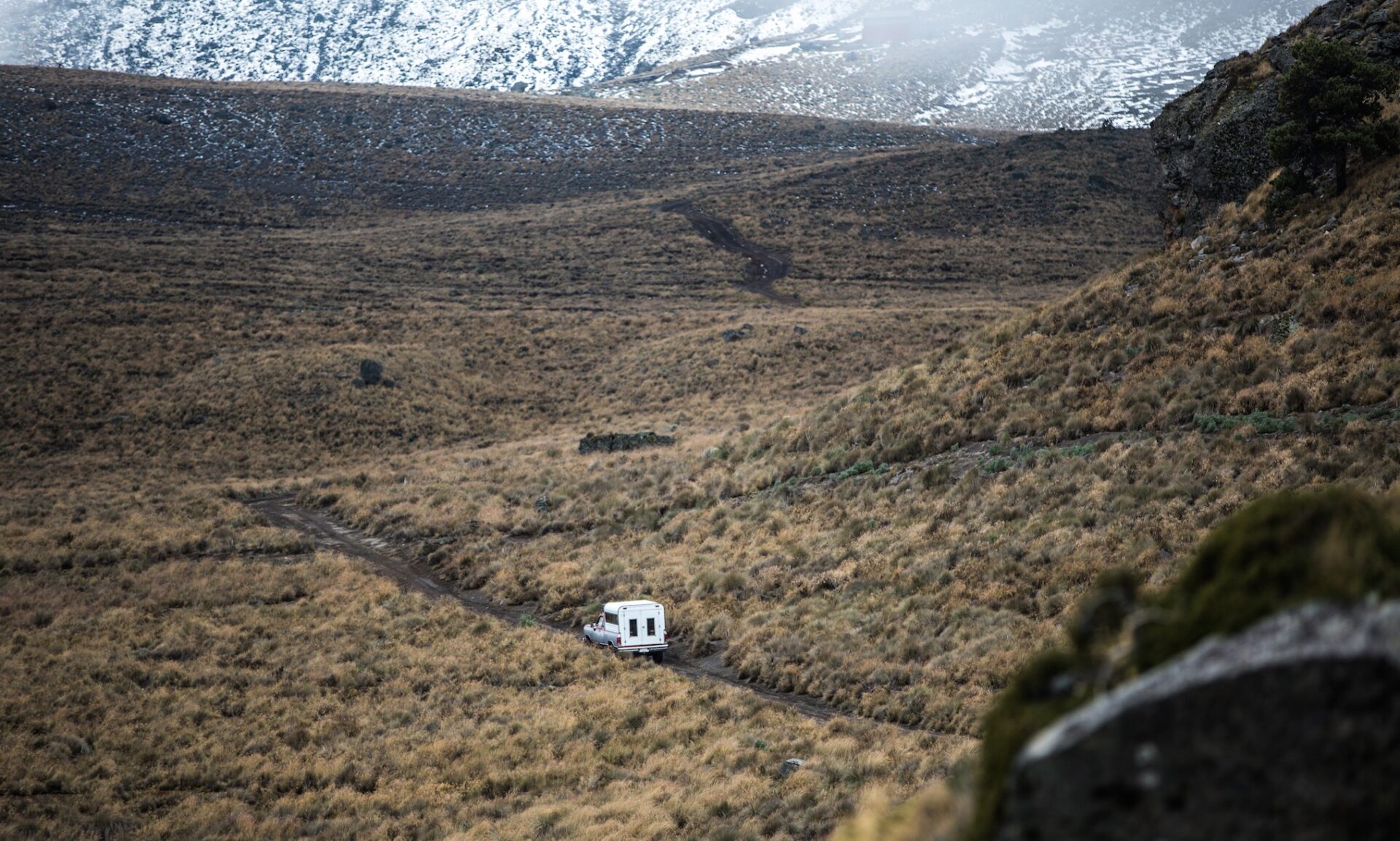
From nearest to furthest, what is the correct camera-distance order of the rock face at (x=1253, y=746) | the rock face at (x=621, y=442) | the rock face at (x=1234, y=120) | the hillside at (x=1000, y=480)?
the rock face at (x=1253, y=746) < the hillside at (x=1000, y=480) < the rock face at (x=1234, y=120) < the rock face at (x=621, y=442)

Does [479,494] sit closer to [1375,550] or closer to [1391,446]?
[1391,446]

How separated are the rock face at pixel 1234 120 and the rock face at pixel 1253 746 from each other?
85.0 ft

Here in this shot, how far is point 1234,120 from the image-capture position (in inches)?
1002

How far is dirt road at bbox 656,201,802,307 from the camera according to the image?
73125mm

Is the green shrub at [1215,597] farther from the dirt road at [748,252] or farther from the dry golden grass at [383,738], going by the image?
the dirt road at [748,252]

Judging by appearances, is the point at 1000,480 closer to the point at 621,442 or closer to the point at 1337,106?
the point at 1337,106

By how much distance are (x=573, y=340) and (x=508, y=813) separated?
5330 cm

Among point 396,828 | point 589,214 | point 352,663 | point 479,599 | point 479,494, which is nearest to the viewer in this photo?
point 396,828

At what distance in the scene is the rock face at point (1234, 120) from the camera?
79.9 feet

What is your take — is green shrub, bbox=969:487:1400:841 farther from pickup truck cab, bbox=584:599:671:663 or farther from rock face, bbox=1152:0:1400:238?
rock face, bbox=1152:0:1400:238

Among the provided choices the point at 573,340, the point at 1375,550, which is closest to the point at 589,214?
the point at 573,340

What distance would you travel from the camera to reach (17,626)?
2136cm

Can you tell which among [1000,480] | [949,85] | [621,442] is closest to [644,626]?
[1000,480]

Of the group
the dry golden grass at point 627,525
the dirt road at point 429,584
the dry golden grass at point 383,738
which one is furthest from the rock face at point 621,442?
the dry golden grass at point 383,738
